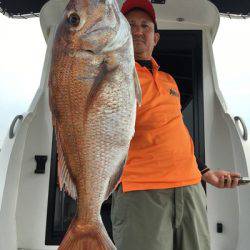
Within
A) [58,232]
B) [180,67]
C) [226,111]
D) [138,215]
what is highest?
[180,67]

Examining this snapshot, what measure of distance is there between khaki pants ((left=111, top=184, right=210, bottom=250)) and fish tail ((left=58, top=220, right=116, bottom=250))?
557mm

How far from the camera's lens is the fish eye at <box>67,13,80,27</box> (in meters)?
1.64

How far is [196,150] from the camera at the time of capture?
422 centimetres

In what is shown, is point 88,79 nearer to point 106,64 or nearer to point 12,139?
point 106,64

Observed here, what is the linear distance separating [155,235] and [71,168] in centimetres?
74

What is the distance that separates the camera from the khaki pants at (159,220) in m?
2.20

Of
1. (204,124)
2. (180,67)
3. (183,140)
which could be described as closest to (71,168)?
(183,140)

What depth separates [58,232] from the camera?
399 cm

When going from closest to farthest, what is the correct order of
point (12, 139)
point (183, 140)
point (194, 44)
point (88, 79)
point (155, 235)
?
point (88, 79) < point (155, 235) < point (183, 140) < point (12, 139) < point (194, 44)

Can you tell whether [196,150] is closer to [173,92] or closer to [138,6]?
[173,92]

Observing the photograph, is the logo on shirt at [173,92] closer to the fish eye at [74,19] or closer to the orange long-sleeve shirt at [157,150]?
the orange long-sleeve shirt at [157,150]

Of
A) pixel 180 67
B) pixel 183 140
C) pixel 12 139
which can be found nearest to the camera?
pixel 183 140

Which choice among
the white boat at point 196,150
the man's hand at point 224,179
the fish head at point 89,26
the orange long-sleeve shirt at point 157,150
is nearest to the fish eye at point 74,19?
the fish head at point 89,26

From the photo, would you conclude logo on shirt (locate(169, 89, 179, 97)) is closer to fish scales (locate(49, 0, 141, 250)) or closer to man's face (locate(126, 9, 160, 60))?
man's face (locate(126, 9, 160, 60))
